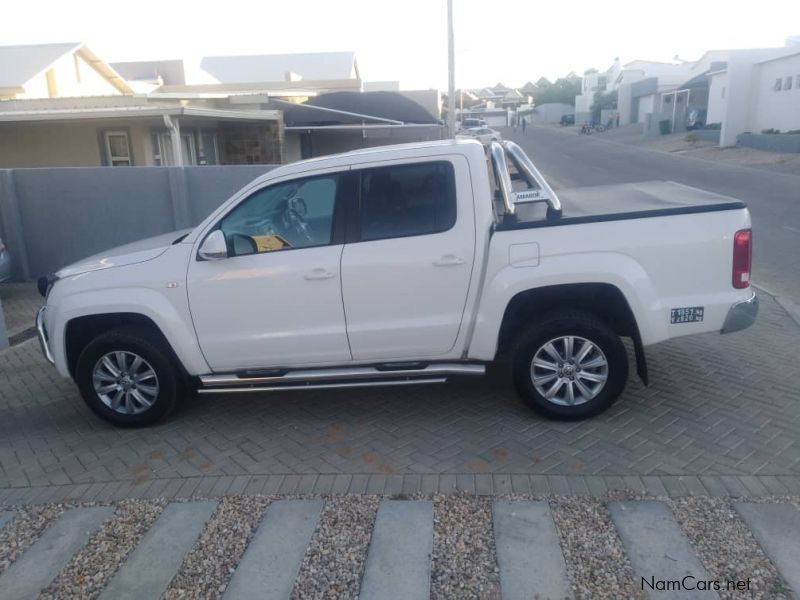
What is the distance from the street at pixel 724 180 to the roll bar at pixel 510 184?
4.96 m

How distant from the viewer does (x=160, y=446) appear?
5.23m

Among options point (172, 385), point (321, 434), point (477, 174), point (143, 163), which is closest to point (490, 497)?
point (321, 434)

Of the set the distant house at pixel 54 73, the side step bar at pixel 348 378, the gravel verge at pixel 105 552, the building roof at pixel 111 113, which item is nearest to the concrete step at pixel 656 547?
the side step bar at pixel 348 378

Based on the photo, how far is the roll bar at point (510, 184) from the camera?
5.03 m

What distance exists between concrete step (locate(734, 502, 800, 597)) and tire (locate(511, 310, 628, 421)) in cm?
129

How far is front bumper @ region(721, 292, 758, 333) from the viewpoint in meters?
4.92

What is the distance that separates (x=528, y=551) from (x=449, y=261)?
2066 mm

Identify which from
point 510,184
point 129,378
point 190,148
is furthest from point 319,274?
point 190,148

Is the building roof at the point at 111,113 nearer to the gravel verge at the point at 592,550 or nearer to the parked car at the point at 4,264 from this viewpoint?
the parked car at the point at 4,264

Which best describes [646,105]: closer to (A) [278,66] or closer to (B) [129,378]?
(A) [278,66]

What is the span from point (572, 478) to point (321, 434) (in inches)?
73.7

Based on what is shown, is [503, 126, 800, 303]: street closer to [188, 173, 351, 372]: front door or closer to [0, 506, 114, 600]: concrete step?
[188, 173, 351, 372]: front door

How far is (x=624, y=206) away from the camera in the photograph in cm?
522

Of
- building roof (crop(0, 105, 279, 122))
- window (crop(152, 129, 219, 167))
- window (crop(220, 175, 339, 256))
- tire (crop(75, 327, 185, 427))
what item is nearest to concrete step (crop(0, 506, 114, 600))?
tire (crop(75, 327, 185, 427))
